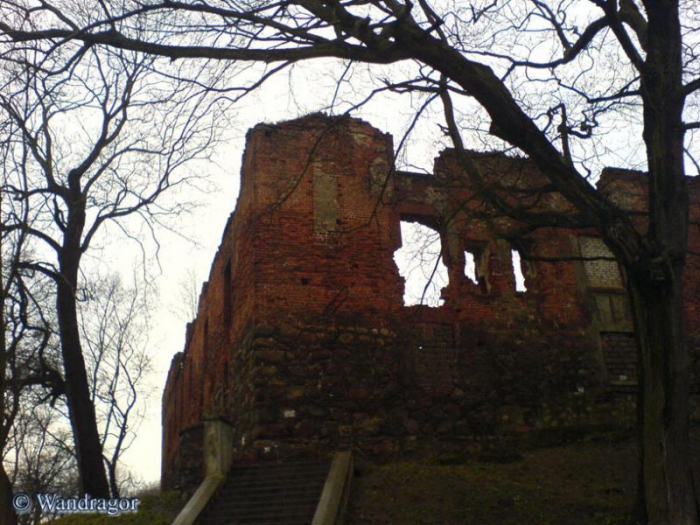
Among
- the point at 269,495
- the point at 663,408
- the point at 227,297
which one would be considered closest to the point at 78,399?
the point at 269,495

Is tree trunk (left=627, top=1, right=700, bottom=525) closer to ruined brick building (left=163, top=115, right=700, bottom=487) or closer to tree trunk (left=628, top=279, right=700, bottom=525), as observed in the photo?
tree trunk (left=628, top=279, right=700, bottom=525)

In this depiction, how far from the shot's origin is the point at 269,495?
34.5ft

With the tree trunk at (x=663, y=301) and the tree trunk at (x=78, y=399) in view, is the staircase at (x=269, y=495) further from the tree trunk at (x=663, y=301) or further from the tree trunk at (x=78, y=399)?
the tree trunk at (x=663, y=301)

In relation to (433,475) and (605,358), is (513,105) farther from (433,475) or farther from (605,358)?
(605,358)

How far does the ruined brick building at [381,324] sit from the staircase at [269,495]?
2.75ft

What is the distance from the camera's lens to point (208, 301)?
20.3m

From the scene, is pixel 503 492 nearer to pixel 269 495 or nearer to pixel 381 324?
pixel 269 495

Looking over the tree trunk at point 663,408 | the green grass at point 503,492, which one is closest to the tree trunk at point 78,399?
the green grass at point 503,492

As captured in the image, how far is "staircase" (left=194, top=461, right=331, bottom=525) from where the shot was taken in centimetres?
965

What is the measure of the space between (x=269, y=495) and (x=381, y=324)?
445 centimetres

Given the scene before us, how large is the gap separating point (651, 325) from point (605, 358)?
797cm

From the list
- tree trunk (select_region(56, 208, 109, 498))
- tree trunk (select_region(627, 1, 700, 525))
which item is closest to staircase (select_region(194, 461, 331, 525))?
tree trunk (select_region(56, 208, 109, 498))

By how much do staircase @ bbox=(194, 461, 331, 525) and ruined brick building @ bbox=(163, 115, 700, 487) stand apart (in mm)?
838

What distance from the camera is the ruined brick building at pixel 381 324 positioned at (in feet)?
42.6
